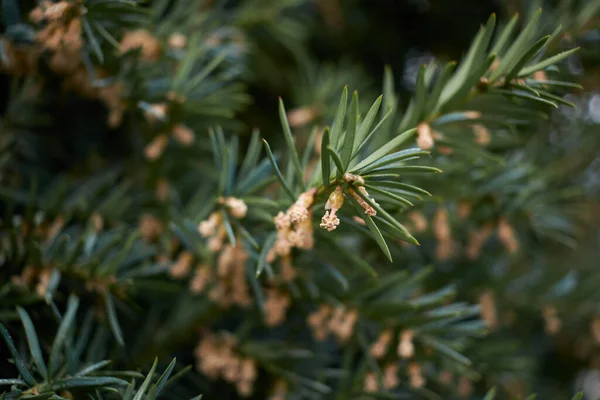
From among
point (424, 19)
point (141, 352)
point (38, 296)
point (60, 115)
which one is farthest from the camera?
point (424, 19)

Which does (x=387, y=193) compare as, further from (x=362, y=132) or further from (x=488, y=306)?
(x=488, y=306)

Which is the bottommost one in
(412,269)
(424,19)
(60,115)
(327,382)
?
(327,382)

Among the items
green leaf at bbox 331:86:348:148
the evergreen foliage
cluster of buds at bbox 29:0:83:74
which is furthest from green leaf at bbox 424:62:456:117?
cluster of buds at bbox 29:0:83:74

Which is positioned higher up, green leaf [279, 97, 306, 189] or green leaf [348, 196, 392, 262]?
green leaf [279, 97, 306, 189]

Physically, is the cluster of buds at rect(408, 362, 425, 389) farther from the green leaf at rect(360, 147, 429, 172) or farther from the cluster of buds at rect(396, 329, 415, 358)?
the green leaf at rect(360, 147, 429, 172)

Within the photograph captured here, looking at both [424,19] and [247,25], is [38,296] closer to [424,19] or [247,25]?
[247,25]

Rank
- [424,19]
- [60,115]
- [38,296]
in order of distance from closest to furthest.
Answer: [38,296], [60,115], [424,19]

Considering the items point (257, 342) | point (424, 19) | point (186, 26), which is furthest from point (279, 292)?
point (424, 19)

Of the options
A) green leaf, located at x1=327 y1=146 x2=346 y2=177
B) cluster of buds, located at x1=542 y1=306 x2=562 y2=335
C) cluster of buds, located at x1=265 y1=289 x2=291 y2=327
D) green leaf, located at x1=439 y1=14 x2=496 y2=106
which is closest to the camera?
green leaf, located at x1=327 y1=146 x2=346 y2=177
